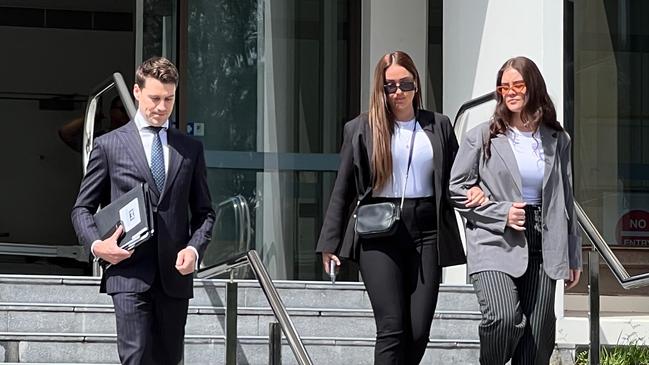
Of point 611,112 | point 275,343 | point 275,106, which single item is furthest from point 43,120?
point 275,343

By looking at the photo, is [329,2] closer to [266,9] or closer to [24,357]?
[266,9]

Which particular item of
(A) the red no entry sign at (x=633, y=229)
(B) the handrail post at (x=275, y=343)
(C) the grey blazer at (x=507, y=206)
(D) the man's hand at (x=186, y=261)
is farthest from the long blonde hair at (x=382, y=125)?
(A) the red no entry sign at (x=633, y=229)

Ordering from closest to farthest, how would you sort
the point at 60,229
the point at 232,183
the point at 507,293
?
1. the point at 507,293
2. the point at 232,183
3. the point at 60,229

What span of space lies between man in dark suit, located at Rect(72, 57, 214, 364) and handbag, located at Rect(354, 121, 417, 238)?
744 millimetres

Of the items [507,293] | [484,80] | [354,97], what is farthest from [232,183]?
[507,293]

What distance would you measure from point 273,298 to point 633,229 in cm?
621

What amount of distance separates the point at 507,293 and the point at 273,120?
6.20 meters

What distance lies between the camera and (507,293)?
18.2 ft

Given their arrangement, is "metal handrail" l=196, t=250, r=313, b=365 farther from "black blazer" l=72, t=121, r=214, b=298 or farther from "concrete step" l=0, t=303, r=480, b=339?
"concrete step" l=0, t=303, r=480, b=339

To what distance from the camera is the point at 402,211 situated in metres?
5.82

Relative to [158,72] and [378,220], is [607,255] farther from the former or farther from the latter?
[158,72]

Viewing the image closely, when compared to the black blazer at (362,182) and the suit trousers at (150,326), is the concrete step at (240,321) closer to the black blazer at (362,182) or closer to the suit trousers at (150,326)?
the black blazer at (362,182)

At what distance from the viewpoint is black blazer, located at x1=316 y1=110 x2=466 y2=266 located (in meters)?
5.87

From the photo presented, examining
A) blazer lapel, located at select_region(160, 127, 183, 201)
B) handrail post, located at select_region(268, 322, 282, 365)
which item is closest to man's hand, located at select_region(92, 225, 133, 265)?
blazer lapel, located at select_region(160, 127, 183, 201)
